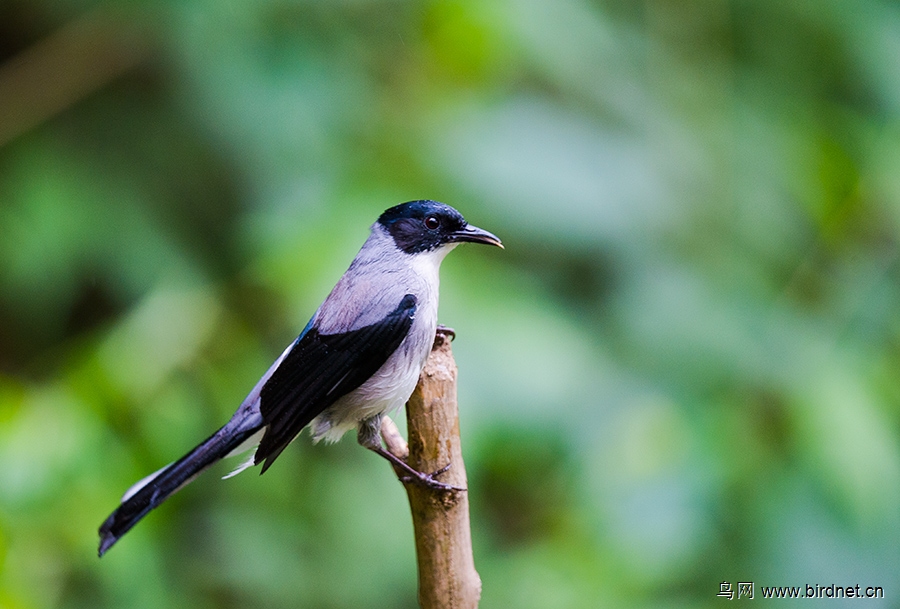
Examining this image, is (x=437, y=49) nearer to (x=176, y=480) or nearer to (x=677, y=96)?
(x=677, y=96)

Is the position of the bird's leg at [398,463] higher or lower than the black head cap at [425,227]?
lower

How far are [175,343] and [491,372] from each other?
42.4 inches

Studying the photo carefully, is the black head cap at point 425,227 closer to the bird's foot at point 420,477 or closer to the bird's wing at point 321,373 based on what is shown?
the bird's wing at point 321,373

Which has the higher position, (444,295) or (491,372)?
(444,295)

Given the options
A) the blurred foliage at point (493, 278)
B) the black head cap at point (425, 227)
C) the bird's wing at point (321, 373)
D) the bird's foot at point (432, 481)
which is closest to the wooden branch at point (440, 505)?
the bird's foot at point (432, 481)

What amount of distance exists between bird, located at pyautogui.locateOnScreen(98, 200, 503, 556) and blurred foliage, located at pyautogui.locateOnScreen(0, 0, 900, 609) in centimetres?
73

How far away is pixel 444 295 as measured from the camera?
2.86m

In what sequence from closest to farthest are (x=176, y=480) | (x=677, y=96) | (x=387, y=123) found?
(x=176, y=480)
(x=387, y=123)
(x=677, y=96)

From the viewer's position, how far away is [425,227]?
6.93 ft

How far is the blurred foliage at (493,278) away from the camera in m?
2.86

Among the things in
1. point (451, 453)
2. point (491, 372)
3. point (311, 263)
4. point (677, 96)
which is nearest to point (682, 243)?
point (677, 96)

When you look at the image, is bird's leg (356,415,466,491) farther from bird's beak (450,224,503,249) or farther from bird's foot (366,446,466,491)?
bird's beak (450,224,503,249)

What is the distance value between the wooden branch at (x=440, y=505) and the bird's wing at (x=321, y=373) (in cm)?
15

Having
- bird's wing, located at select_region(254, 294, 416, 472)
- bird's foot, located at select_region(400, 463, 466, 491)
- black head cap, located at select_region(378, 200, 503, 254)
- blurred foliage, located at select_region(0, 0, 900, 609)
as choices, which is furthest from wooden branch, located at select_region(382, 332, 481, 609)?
blurred foliage, located at select_region(0, 0, 900, 609)
